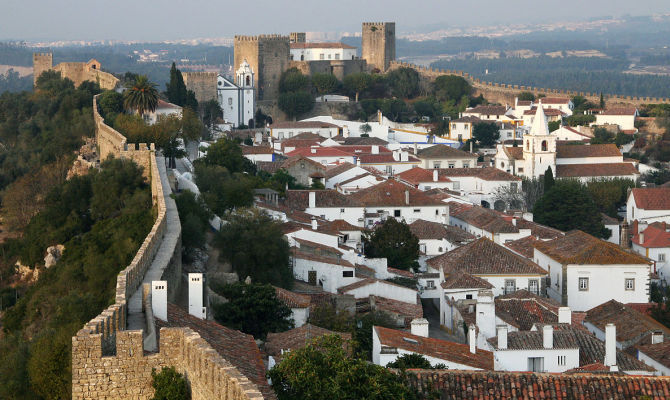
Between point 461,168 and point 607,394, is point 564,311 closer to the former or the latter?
point 607,394

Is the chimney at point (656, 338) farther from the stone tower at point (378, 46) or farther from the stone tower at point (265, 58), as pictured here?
the stone tower at point (378, 46)

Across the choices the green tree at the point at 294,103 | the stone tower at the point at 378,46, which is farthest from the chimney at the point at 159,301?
the stone tower at the point at 378,46

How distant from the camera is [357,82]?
71.6 metres

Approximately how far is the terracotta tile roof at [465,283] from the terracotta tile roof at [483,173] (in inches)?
840

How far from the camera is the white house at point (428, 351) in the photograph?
1656 cm

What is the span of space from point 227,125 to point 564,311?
3869 centimetres

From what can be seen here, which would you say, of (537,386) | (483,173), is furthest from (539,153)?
(537,386)

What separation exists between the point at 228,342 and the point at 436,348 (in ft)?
15.0

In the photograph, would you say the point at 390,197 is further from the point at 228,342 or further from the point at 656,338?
the point at 228,342

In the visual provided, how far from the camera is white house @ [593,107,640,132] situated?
218 ft

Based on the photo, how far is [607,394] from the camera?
41.9 ft

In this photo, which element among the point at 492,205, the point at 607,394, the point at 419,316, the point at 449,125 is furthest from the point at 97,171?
the point at 449,125

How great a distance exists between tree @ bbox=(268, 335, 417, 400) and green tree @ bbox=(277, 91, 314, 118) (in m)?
→ 56.1

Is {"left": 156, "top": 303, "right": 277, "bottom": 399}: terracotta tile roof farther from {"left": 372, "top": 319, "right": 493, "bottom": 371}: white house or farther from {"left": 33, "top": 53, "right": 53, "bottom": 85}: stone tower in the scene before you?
{"left": 33, "top": 53, "right": 53, "bottom": 85}: stone tower
